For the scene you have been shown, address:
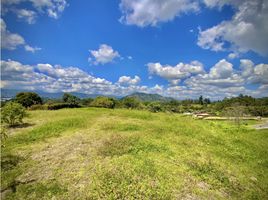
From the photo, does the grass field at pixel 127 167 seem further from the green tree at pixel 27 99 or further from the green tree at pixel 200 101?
the green tree at pixel 200 101

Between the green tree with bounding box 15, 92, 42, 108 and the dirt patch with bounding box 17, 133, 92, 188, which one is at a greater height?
the green tree with bounding box 15, 92, 42, 108

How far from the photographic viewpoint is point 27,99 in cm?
5316

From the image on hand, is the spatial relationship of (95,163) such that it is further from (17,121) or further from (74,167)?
(17,121)

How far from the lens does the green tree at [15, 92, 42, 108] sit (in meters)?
52.0

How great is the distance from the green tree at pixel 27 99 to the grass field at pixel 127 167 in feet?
134

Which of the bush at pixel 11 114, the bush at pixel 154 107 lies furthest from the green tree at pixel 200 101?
the bush at pixel 11 114

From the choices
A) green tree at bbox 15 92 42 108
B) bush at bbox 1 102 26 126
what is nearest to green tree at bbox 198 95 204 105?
green tree at bbox 15 92 42 108

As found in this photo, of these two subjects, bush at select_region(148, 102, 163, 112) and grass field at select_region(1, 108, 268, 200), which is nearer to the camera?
grass field at select_region(1, 108, 268, 200)

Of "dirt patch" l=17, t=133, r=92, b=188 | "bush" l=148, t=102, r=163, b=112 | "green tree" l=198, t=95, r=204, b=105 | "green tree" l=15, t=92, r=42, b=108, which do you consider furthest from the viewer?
"green tree" l=198, t=95, r=204, b=105

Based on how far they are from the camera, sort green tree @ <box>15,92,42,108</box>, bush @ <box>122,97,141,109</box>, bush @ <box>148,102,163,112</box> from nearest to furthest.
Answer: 1. green tree @ <box>15,92,42,108</box>
2. bush @ <box>122,97,141,109</box>
3. bush @ <box>148,102,163,112</box>

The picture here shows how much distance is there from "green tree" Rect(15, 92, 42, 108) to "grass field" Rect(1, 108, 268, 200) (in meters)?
40.8

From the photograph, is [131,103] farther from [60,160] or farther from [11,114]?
[60,160]

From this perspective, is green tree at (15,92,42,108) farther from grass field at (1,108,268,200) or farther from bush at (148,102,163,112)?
bush at (148,102,163,112)

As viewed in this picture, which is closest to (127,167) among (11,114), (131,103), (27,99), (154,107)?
(11,114)
